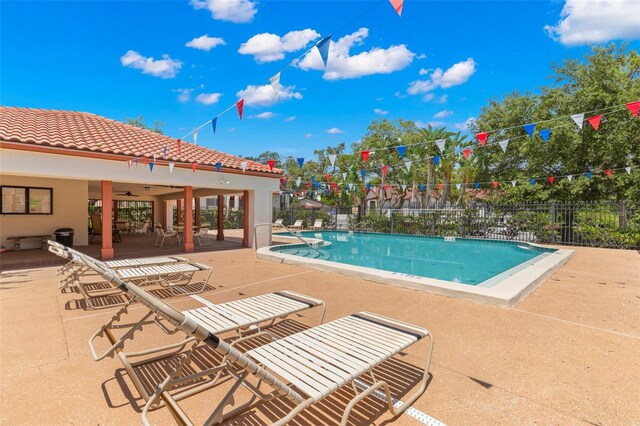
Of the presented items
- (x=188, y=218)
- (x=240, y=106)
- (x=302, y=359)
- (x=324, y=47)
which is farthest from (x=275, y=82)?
(x=188, y=218)

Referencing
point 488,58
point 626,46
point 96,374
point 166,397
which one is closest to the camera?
point 166,397

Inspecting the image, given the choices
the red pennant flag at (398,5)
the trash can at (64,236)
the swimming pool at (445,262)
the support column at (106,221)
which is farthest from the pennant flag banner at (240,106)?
the trash can at (64,236)

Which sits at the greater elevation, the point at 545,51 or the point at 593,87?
the point at 545,51

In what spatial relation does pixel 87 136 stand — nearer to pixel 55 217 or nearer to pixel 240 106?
pixel 55 217

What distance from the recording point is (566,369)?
3072mm

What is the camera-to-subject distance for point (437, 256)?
12.4m

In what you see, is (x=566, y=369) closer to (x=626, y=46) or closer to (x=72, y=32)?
(x=72, y=32)

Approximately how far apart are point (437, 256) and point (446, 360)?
9771mm

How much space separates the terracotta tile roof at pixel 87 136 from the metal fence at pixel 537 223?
10174mm

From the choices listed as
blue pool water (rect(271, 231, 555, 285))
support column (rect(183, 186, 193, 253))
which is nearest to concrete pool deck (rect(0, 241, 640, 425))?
blue pool water (rect(271, 231, 555, 285))

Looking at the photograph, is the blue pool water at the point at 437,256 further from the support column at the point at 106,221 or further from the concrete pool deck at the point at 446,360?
the support column at the point at 106,221

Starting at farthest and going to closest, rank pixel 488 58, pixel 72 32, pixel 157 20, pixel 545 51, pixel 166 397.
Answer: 1. pixel 545 51
2. pixel 488 58
3. pixel 72 32
4. pixel 157 20
5. pixel 166 397

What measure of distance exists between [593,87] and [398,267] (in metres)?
19.2

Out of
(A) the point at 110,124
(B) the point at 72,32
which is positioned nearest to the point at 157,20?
(B) the point at 72,32
